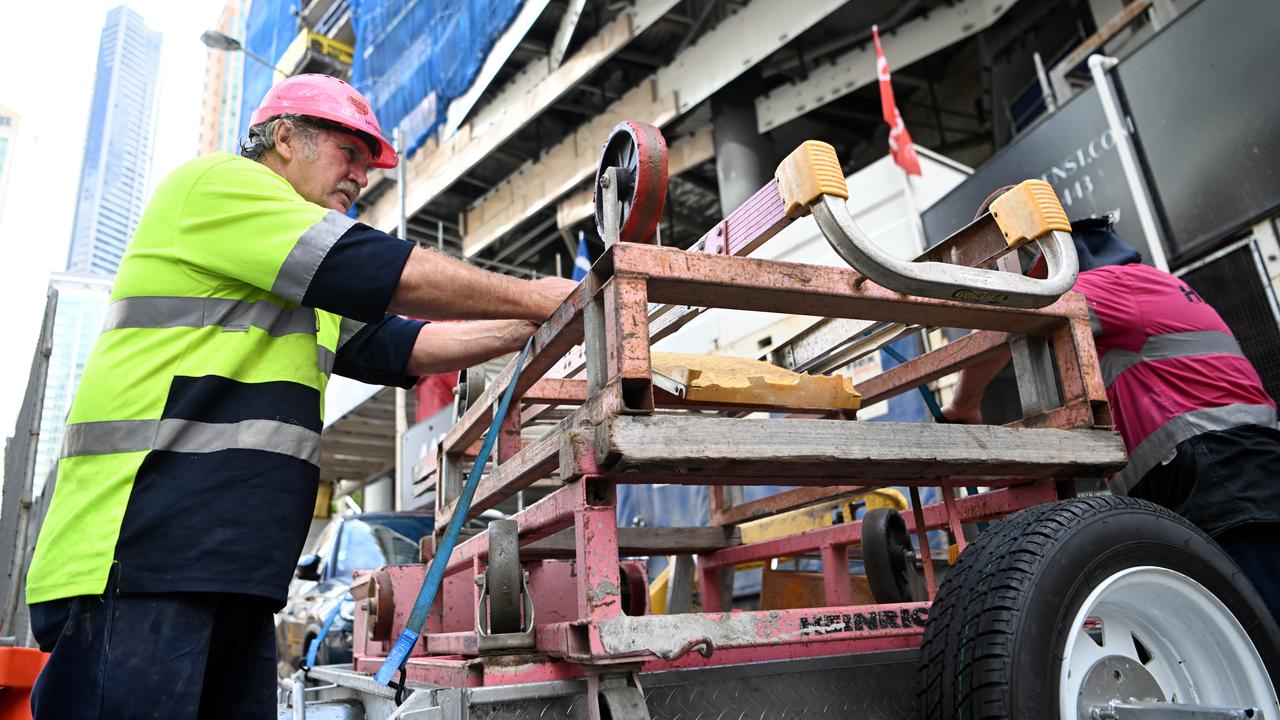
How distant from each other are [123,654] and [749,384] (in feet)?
5.25

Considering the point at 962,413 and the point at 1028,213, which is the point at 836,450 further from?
the point at 962,413

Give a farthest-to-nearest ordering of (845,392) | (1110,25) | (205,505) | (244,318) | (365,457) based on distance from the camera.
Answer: (365,457), (1110,25), (845,392), (244,318), (205,505)

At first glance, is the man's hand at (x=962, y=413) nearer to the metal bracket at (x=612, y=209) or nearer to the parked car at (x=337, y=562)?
the metal bracket at (x=612, y=209)

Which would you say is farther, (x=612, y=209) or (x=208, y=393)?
(x=612, y=209)

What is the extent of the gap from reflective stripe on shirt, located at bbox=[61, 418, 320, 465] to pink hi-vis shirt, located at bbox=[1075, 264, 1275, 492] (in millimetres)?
2616

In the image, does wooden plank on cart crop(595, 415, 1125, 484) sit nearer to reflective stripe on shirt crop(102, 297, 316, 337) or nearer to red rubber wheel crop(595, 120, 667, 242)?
red rubber wheel crop(595, 120, 667, 242)

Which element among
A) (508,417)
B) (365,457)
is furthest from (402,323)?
(365,457)

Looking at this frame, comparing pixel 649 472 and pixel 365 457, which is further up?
pixel 365 457

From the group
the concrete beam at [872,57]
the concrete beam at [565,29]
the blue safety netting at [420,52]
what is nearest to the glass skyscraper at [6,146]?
the blue safety netting at [420,52]

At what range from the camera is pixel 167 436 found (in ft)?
5.51

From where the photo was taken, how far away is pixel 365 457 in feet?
60.2

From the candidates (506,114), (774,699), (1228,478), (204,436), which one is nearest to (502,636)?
(774,699)

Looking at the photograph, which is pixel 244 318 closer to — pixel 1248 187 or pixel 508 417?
pixel 508 417

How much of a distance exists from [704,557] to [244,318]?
251cm
